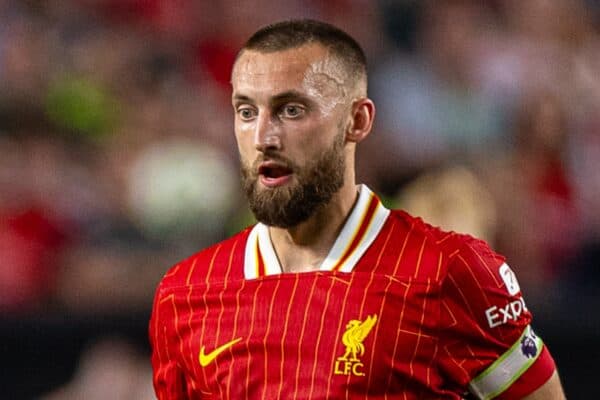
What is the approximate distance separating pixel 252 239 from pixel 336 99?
1.59 feet

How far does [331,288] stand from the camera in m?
3.88

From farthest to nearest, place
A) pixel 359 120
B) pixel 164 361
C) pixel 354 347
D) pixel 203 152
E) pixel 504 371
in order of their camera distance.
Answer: pixel 203 152, pixel 164 361, pixel 359 120, pixel 504 371, pixel 354 347

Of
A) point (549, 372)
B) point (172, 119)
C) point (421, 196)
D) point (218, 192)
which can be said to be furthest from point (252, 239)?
point (172, 119)

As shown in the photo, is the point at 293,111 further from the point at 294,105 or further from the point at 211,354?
the point at 211,354

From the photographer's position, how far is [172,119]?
326 inches

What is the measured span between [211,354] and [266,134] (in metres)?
0.60

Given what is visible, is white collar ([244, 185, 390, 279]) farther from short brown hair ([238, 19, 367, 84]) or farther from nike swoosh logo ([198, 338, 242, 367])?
short brown hair ([238, 19, 367, 84])

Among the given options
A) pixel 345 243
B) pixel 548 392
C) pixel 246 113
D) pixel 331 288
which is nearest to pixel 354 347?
pixel 331 288

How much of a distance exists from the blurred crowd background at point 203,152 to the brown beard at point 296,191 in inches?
112

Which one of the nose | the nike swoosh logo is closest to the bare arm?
the nike swoosh logo

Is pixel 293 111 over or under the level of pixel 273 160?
over

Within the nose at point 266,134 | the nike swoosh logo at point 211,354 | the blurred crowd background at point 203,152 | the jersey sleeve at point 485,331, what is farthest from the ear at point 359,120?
the blurred crowd background at point 203,152

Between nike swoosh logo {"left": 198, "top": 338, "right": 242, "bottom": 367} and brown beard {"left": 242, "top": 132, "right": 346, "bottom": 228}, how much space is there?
32cm

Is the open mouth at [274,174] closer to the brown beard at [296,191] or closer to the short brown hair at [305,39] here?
the brown beard at [296,191]
